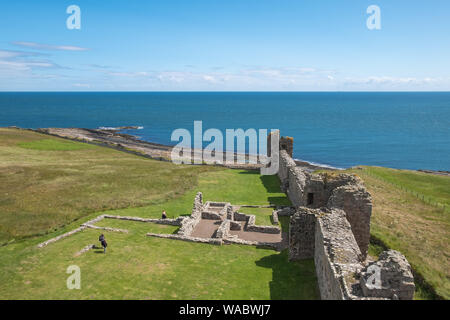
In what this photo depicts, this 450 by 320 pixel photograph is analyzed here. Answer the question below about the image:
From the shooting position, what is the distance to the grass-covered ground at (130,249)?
1552 cm

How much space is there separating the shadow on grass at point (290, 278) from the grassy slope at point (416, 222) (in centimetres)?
591

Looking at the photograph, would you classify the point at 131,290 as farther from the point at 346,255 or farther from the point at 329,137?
the point at 329,137

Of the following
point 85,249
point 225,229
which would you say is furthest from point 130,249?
point 225,229

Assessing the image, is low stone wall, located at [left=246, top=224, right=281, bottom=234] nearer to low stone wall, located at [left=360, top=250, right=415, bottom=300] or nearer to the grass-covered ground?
the grass-covered ground

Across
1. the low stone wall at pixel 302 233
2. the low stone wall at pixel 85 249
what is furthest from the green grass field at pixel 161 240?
the low stone wall at pixel 302 233

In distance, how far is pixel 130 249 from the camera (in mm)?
20000

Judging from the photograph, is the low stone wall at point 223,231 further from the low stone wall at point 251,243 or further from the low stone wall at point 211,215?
the low stone wall at point 211,215

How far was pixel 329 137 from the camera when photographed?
364 ft

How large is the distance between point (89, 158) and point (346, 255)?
53585mm

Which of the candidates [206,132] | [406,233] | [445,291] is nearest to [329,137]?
[206,132]

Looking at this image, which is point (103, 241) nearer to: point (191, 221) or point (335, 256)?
point (191, 221)

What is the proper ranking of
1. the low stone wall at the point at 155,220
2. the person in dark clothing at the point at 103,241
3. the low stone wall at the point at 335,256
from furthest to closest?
1. the low stone wall at the point at 155,220
2. the person in dark clothing at the point at 103,241
3. the low stone wall at the point at 335,256

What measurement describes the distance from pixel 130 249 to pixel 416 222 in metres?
23.8

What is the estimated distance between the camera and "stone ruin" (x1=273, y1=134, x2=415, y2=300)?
1020 centimetres
